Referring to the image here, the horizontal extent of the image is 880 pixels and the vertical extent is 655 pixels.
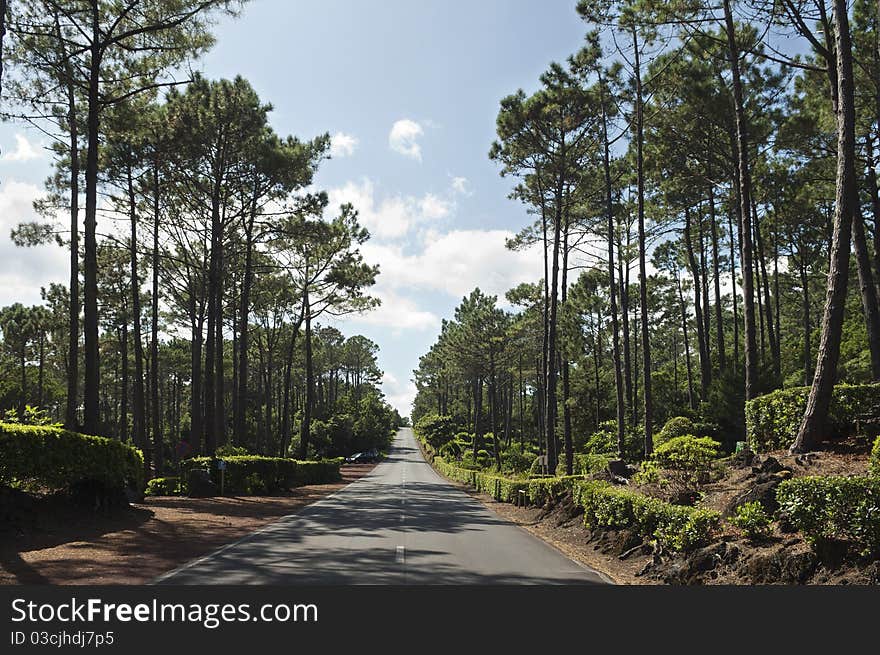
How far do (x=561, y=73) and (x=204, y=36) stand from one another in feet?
42.1

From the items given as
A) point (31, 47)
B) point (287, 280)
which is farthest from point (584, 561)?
point (287, 280)

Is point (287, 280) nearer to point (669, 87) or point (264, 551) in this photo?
point (669, 87)

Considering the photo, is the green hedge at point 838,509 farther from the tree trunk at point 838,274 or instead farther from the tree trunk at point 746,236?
the tree trunk at point 746,236

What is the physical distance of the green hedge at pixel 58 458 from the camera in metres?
10.5

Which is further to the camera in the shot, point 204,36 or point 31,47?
point 204,36

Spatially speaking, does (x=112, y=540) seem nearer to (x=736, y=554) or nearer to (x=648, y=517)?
(x=648, y=517)

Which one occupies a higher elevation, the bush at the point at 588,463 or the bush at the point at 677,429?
the bush at the point at 677,429

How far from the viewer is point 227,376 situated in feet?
214

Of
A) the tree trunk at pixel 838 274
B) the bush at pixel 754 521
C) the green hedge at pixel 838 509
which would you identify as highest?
the tree trunk at pixel 838 274

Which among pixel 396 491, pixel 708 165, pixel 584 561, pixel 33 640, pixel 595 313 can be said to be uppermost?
pixel 708 165

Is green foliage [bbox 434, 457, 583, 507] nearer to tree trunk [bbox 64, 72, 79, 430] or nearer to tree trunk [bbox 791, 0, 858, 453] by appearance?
tree trunk [bbox 791, 0, 858, 453]

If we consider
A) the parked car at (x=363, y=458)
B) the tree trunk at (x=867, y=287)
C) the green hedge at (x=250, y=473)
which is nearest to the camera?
the tree trunk at (x=867, y=287)

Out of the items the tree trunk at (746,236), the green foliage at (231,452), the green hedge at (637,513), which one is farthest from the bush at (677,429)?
the green foliage at (231,452)

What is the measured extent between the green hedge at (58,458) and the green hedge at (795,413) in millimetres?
13620
